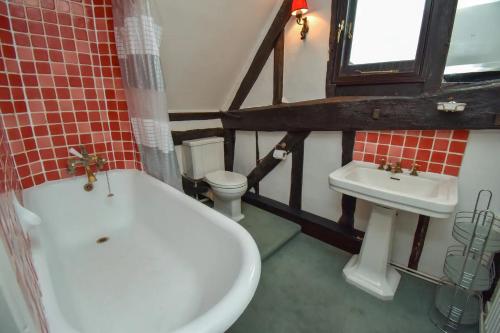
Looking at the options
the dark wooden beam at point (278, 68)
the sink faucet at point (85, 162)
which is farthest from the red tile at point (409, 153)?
the sink faucet at point (85, 162)

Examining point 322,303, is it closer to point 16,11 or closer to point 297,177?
point 297,177

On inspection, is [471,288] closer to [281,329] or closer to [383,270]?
[383,270]

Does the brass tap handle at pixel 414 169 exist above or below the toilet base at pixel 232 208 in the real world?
above

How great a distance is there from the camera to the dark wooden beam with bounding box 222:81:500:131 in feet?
3.98

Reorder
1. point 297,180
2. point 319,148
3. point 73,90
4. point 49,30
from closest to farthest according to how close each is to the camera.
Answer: point 49,30 → point 73,90 → point 319,148 → point 297,180

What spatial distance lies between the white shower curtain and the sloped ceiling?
26 cm

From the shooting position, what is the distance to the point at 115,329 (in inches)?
42.6

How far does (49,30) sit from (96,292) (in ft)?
5.27

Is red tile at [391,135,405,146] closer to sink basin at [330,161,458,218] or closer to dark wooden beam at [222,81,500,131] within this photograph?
dark wooden beam at [222,81,500,131]

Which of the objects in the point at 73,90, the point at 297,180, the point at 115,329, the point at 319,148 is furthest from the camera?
the point at 297,180

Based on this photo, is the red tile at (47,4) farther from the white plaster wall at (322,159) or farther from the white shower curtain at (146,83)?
the white plaster wall at (322,159)

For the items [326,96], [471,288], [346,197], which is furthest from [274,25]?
[471,288]

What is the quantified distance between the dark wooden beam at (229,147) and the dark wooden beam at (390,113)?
0.58 m

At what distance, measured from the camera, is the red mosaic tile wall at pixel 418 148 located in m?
1.36
